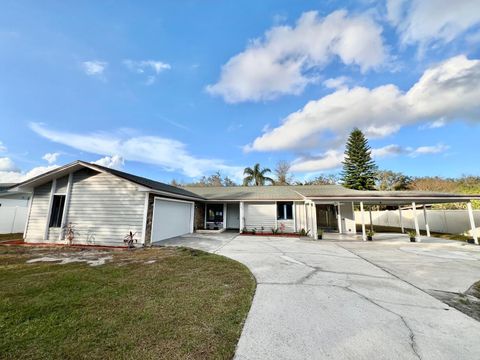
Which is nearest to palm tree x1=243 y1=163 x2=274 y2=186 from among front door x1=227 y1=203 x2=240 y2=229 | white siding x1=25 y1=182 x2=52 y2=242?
front door x1=227 y1=203 x2=240 y2=229

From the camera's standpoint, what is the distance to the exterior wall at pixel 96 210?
34.3ft

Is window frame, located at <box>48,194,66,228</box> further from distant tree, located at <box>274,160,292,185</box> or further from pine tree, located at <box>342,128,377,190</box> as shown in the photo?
pine tree, located at <box>342,128,377,190</box>

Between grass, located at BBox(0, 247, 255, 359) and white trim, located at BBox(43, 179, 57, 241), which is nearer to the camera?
grass, located at BBox(0, 247, 255, 359)

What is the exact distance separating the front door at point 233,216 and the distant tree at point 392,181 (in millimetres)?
26632

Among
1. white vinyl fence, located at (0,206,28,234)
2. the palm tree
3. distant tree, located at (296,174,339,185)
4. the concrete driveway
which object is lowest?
the concrete driveway

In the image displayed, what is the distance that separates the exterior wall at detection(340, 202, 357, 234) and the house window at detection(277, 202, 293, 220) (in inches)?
147

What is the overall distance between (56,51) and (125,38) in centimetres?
312

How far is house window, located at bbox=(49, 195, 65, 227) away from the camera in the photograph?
11352mm

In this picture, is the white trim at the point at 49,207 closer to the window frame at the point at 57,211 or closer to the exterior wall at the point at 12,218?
the window frame at the point at 57,211

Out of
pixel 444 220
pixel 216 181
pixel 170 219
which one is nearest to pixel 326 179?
pixel 216 181

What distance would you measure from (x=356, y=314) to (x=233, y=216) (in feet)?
49.3

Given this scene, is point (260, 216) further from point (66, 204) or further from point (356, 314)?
point (356, 314)

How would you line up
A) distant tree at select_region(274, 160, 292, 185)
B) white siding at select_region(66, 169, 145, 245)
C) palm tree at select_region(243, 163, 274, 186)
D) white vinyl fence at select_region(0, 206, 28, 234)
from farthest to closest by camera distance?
distant tree at select_region(274, 160, 292, 185), palm tree at select_region(243, 163, 274, 186), white vinyl fence at select_region(0, 206, 28, 234), white siding at select_region(66, 169, 145, 245)

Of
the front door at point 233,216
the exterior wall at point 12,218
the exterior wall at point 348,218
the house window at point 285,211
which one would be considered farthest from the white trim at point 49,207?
the exterior wall at point 348,218
